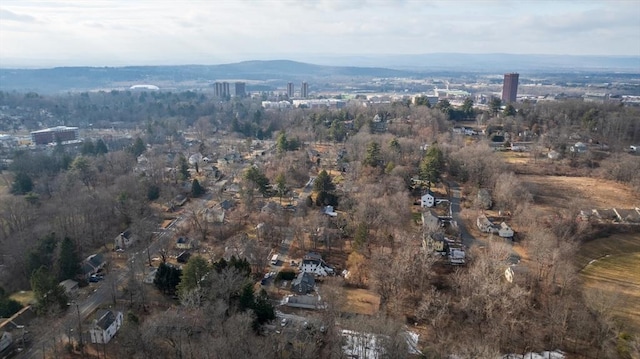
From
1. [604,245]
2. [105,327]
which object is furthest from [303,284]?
[604,245]

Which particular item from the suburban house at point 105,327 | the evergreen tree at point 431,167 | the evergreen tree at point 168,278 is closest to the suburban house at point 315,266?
the evergreen tree at point 168,278

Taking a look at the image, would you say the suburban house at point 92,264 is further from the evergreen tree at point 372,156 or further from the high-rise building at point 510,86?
the high-rise building at point 510,86

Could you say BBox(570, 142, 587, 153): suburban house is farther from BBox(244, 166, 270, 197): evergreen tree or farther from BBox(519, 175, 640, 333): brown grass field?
BBox(244, 166, 270, 197): evergreen tree

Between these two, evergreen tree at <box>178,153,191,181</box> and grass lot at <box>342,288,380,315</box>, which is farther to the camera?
evergreen tree at <box>178,153,191,181</box>

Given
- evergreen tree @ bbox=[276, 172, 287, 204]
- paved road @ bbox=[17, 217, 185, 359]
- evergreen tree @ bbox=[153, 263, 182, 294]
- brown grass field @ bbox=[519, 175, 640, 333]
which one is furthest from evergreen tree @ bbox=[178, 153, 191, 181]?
brown grass field @ bbox=[519, 175, 640, 333]

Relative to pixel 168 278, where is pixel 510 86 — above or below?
above

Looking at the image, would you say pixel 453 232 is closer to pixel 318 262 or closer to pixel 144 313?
pixel 318 262

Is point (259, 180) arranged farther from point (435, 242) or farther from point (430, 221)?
point (435, 242)
